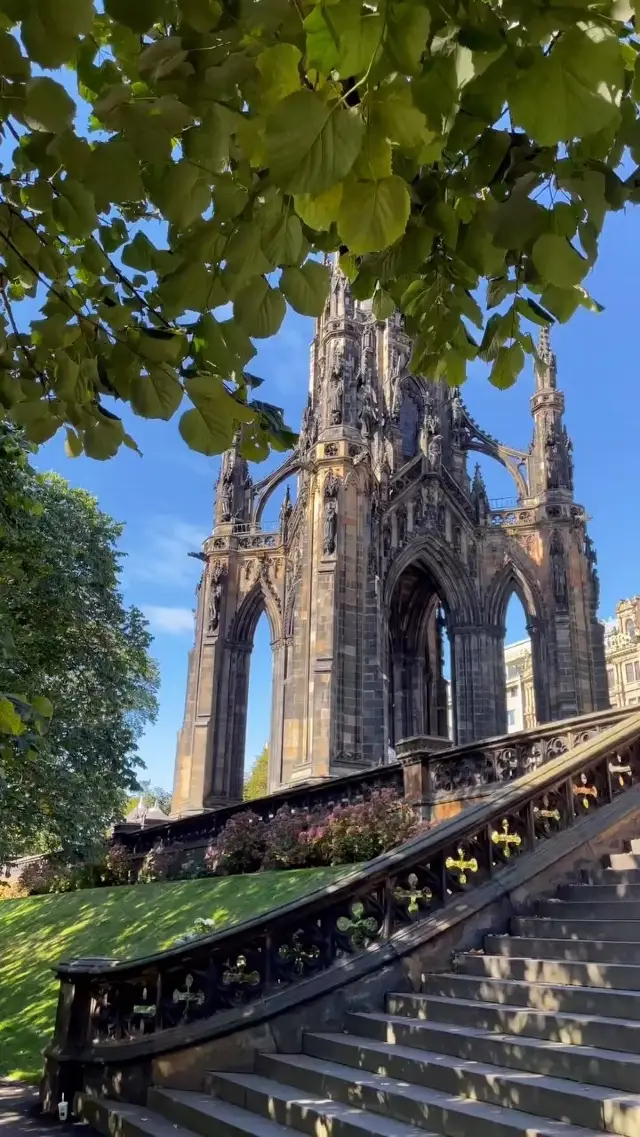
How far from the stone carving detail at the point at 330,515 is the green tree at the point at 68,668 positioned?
23.7 feet

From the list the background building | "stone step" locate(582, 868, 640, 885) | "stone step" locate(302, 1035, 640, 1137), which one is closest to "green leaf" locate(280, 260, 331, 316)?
"stone step" locate(302, 1035, 640, 1137)

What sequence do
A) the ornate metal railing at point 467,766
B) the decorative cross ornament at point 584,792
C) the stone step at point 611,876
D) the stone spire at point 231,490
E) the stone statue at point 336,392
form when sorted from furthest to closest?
1. the stone spire at point 231,490
2. the stone statue at point 336,392
3. the ornate metal railing at point 467,766
4. the decorative cross ornament at point 584,792
5. the stone step at point 611,876

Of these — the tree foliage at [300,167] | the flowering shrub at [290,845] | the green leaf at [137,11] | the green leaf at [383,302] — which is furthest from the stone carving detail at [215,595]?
the green leaf at [137,11]

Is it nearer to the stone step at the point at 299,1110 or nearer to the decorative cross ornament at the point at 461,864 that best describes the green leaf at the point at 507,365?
the stone step at the point at 299,1110

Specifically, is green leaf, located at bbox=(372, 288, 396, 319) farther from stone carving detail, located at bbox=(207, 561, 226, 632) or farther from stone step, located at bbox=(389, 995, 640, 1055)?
stone carving detail, located at bbox=(207, 561, 226, 632)

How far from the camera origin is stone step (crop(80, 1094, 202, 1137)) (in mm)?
5355

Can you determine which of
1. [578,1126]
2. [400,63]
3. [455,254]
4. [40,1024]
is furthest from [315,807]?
[400,63]

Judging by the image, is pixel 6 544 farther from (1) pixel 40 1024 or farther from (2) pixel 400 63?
(2) pixel 400 63

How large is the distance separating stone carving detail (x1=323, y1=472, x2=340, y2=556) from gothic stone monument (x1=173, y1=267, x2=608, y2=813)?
0.04 metres

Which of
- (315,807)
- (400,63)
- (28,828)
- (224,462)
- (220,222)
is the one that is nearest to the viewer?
(400,63)

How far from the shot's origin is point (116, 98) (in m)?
2.15

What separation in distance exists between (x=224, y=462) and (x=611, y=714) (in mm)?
23915

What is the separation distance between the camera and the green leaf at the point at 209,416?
2.85 m

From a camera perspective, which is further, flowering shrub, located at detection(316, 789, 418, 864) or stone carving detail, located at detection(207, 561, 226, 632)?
stone carving detail, located at detection(207, 561, 226, 632)
